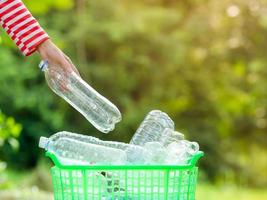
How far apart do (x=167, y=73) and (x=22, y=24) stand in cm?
1246

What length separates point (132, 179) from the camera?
2.82 metres

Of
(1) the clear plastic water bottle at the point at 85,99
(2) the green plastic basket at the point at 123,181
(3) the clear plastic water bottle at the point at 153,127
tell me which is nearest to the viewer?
(2) the green plastic basket at the point at 123,181

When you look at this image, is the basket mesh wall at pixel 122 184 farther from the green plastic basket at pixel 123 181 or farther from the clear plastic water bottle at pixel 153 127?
the clear plastic water bottle at pixel 153 127

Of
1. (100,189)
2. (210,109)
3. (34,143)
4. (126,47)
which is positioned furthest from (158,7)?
(100,189)

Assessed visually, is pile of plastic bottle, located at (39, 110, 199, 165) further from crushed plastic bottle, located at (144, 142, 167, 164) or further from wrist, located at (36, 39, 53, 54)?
wrist, located at (36, 39, 53, 54)

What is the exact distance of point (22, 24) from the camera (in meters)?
2.89

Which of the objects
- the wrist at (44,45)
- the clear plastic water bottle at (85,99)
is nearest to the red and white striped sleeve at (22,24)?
the wrist at (44,45)

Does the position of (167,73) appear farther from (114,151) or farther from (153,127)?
(114,151)

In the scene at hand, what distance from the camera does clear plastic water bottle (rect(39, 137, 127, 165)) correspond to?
9.54 feet

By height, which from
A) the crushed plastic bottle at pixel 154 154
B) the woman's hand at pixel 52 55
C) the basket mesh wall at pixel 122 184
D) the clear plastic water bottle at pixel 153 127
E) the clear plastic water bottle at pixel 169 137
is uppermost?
the woman's hand at pixel 52 55

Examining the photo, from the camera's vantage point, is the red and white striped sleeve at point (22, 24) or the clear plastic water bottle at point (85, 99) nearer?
the red and white striped sleeve at point (22, 24)

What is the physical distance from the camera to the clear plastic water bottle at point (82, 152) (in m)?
2.91

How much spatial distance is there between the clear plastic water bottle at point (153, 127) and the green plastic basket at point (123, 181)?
0.32m

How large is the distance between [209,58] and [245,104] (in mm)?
1227
